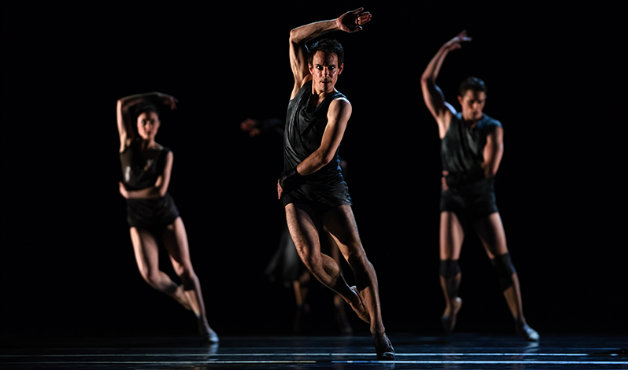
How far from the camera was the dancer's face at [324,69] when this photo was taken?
370 cm

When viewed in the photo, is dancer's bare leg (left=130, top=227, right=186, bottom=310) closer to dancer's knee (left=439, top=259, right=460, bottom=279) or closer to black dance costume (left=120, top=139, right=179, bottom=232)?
black dance costume (left=120, top=139, right=179, bottom=232)

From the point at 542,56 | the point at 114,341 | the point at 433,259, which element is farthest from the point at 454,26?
the point at 114,341

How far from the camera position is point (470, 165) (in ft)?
18.5

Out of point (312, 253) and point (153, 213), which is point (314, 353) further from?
point (153, 213)

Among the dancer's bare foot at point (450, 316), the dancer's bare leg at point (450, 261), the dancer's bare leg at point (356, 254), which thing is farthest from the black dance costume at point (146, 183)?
the dancer's bare leg at point (356, 254)

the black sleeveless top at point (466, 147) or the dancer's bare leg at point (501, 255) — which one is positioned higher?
the black sleeveless top at point (466, 147)

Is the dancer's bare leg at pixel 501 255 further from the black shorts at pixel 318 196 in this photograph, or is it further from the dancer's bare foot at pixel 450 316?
the black shorts at pixel 318 196

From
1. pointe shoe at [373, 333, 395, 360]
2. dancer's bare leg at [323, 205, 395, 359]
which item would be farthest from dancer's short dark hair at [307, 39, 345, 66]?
pointe shoe at [373, 333, 395, 360]

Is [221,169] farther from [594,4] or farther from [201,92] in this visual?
[594,4]

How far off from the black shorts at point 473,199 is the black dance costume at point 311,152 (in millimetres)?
1967

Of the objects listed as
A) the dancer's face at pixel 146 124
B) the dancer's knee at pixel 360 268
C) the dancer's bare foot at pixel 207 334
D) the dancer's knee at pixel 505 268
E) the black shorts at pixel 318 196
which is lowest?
the dancer's bare foot at pixel 207 334

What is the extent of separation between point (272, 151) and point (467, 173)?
10.4ft

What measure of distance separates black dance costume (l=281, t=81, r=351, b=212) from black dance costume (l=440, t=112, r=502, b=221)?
1976 millimetres

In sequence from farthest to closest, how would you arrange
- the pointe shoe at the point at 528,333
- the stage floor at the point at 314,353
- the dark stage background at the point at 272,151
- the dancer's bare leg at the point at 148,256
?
the dark stage background at the point at 272,151 → the dancer's bare leg at the point at 148,256 → the pointe shoe at the point at 528,333 → the stage floor at the point at 314,353
